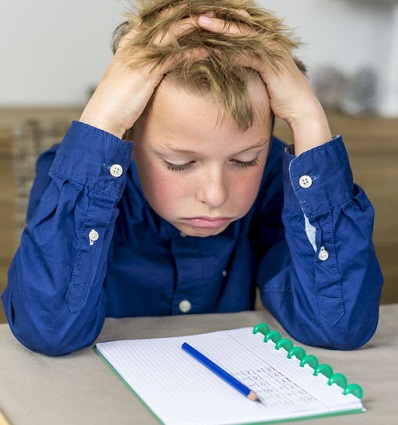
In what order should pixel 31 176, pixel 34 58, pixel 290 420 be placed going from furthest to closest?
1. pixel 34 58
2. pixel 31 176
3. pixel 290 420

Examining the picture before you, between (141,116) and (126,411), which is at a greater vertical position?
(141,116)

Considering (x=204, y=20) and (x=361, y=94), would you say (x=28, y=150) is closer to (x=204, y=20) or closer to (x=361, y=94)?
(x=204, y=20)

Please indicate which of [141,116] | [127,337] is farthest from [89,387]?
[141,116]

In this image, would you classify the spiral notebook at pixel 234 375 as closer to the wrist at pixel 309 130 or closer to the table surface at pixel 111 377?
the table surface at pixel 111 377

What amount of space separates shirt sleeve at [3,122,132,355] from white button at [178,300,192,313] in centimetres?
25

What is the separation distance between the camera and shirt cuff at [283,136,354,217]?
4.22ft

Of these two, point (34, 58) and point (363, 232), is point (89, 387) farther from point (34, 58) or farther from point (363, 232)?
point (34, 58)

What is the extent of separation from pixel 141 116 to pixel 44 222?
8.2 inches

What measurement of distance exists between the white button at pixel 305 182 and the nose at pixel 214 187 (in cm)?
13

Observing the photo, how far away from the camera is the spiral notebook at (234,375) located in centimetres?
95

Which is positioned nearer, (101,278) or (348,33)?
(101,278)

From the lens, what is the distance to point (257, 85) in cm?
127

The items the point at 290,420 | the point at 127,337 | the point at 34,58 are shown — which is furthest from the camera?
the point at 34,58

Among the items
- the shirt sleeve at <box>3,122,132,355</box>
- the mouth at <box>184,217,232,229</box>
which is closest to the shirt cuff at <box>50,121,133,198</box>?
the shirt sleeve at <box>3,122,132,355</box>
